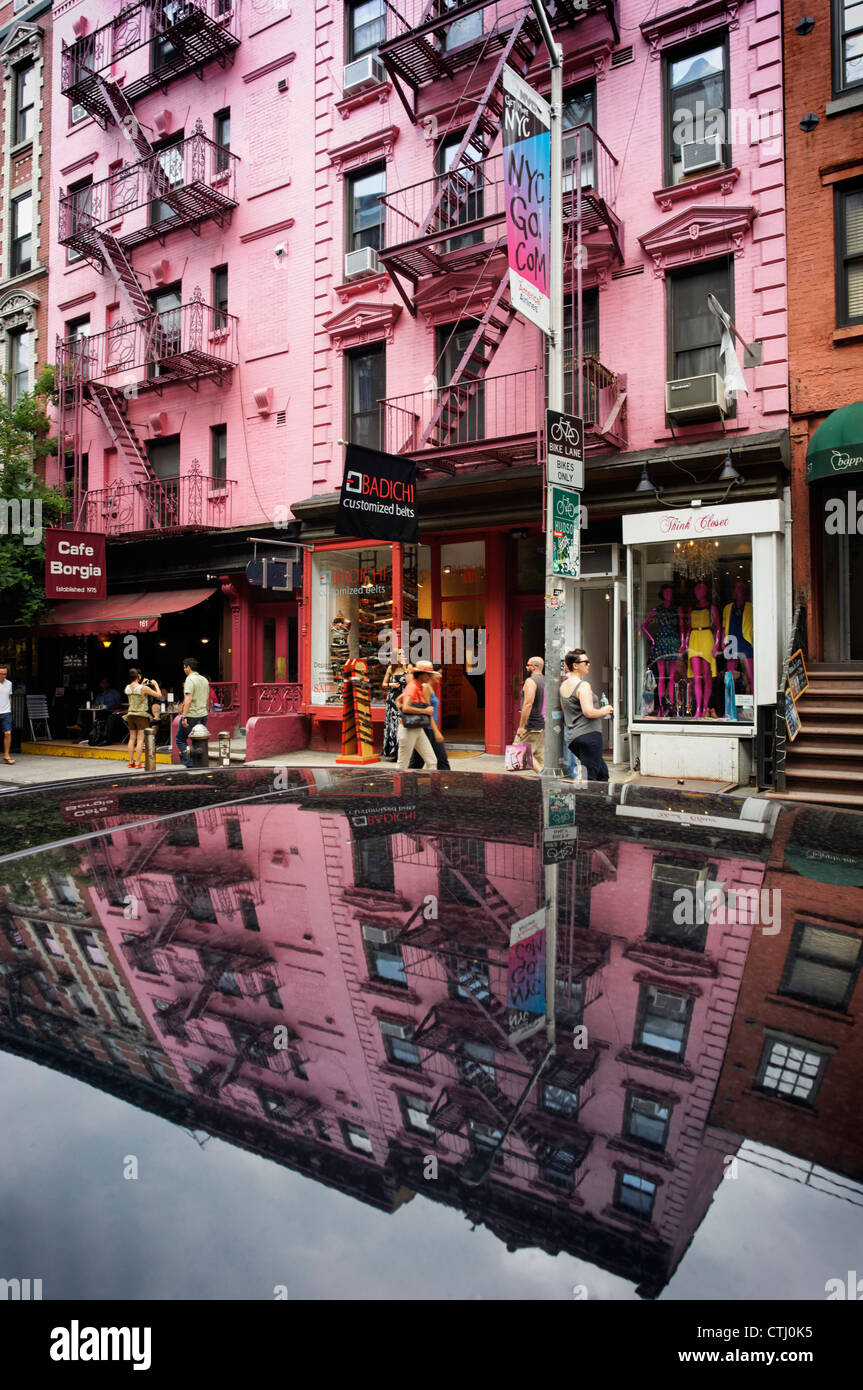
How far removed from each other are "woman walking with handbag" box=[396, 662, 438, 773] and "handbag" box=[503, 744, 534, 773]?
1.48m

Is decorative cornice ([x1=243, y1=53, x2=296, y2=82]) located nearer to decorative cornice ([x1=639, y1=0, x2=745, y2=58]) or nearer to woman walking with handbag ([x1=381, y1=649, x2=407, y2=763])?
decorative cornice ([x1=639, y1=0, x2=745, y2=58])

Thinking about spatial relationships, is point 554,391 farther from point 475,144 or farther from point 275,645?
point 275,645

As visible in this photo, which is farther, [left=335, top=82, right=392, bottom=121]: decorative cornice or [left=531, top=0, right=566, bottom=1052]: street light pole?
[left=335, top=82, right=392, bottom=121]: decorative cornice

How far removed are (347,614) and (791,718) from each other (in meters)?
9.43

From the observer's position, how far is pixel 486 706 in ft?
53.1

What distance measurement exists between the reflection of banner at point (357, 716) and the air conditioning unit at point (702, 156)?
976cm

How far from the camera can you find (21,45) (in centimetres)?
2428

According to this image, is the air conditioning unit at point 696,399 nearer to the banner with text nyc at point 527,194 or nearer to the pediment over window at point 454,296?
the banner with text nyc at point 527,194

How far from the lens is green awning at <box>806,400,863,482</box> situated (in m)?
11.3

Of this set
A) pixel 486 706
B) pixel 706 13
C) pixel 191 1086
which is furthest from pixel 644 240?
pixel 191 1086

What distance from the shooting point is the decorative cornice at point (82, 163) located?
2228cm

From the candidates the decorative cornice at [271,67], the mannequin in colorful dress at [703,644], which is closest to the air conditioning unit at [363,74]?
the decorative cornice at [271,67]

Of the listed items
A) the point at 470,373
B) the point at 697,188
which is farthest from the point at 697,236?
the point at 470,373

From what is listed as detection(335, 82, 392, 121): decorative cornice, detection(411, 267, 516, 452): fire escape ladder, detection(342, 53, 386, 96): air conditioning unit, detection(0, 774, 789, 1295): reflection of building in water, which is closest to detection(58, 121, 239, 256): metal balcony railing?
detection(335, 82, 392, 121): decorative cornice
